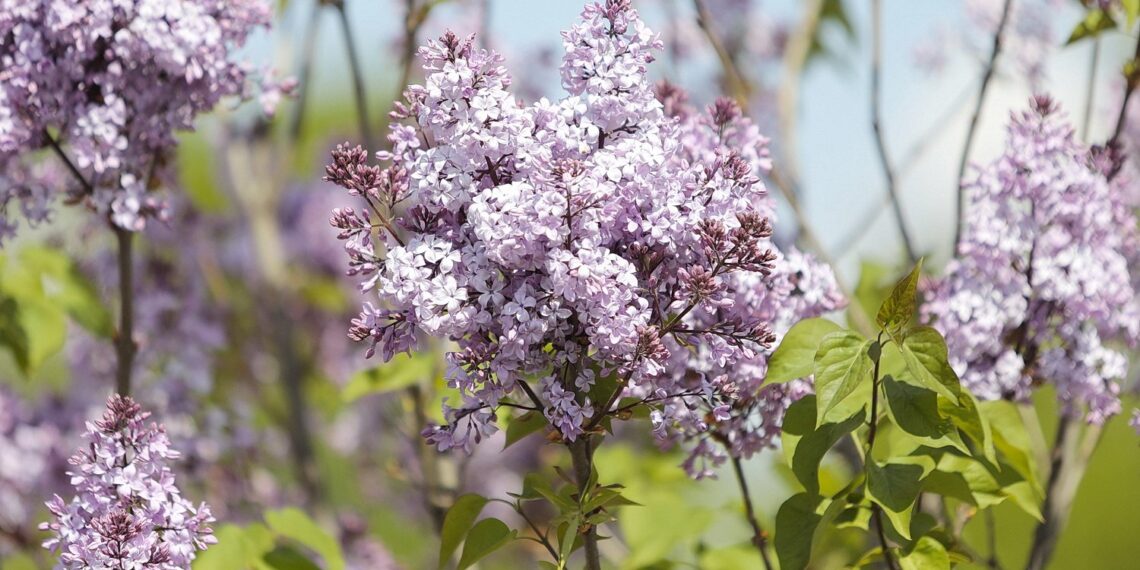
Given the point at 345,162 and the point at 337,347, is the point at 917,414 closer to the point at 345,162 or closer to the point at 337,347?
the point at 345,162

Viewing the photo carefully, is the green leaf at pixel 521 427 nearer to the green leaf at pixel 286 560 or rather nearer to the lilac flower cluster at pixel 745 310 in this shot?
the lilac flower cluster at pixel 745 310

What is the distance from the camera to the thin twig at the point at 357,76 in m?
2.72

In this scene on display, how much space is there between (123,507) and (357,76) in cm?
137

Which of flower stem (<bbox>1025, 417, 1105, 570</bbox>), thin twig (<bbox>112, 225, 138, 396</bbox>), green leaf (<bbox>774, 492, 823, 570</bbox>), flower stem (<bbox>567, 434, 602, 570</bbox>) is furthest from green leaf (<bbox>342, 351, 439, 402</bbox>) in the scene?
flower stem (<bbox>1025, 417, 1105, 570</bbox>)

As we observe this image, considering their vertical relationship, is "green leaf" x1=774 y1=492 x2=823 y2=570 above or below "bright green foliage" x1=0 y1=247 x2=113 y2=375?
below

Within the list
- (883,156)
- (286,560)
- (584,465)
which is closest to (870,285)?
(883,156)

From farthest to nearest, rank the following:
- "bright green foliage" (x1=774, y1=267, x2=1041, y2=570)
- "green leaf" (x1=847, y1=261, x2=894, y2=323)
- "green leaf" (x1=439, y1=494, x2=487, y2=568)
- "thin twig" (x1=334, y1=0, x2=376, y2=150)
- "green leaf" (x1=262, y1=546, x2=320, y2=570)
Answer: "green leaf" (x1=847, y1=261, x2=894, y2=323) < "thin twig" (x1=334, y1=0, x2=376, y2=150) < "green leaf" (x1=262, y1=546, x2=320, y2=570) < "green leaf" (x1=439, y1=494, x2=487, y2=568) < "bright green foliage" (x1=774, y1=267, x2=1041, y2=570)

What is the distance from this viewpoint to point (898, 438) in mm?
1939

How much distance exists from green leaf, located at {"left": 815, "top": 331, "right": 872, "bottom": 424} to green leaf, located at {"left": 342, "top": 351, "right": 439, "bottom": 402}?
1.07m

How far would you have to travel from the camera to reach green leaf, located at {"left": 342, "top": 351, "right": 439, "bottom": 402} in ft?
8.20

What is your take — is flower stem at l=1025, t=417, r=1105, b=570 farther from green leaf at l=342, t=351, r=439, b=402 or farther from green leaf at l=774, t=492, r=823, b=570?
green leaf at l=342, t=351, r=439, b=402

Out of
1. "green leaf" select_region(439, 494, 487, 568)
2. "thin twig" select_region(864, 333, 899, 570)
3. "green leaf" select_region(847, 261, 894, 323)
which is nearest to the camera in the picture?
"thin twig" select_region(864, 333, 899, 570)

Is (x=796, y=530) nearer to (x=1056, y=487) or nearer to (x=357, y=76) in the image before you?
(x=1056, y=487)

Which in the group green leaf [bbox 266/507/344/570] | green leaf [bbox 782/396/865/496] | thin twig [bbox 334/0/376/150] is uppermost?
thin twig [bbox 334/0/376/150]
